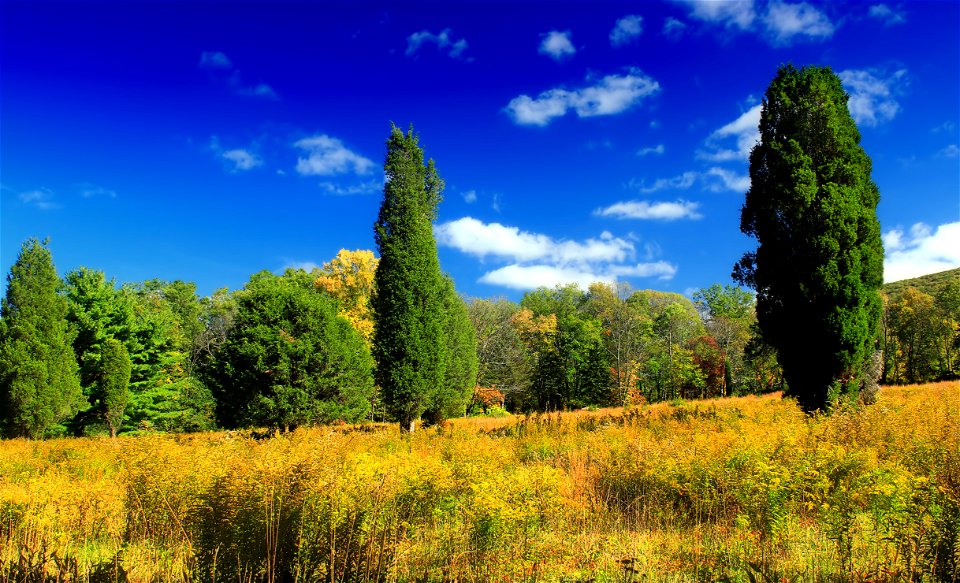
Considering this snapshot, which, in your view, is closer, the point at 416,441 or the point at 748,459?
the point at 748,459

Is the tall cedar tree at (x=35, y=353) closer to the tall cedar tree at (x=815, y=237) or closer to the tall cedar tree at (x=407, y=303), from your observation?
the tall cedar tree at (x=407, y=303)

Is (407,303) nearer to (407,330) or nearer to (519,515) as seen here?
(407,330)

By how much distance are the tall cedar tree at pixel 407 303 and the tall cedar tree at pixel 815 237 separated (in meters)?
11.0

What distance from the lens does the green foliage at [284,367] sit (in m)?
17.3

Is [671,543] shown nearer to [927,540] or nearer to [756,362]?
[927,540]

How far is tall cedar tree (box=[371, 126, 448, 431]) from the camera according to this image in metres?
18.5

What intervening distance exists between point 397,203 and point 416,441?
1134 centimetres

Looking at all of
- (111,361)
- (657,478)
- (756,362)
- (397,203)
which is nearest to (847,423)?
(657,478)

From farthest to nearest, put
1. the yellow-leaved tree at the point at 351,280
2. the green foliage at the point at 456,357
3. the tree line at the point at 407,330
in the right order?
the yellow-leaved tree at the point at 351,280 < the green foliage at the point at 456,357 < the tree line at the point at 407,330

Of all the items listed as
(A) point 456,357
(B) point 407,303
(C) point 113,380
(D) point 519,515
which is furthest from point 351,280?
(D) point 519,515

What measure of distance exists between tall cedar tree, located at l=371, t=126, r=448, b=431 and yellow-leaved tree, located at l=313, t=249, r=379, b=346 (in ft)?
45.9

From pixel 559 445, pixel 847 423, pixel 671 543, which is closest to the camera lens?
pixel 671 543

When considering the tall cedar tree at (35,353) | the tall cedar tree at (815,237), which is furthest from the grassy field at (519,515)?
the tall cedar tree at (35,353)

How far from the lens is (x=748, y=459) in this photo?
5.72 metres
